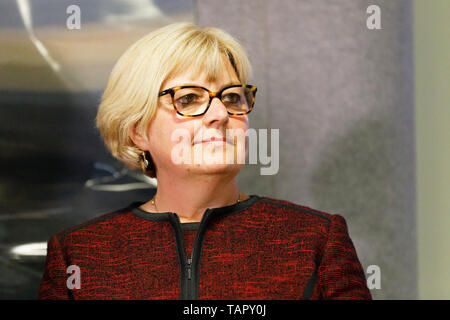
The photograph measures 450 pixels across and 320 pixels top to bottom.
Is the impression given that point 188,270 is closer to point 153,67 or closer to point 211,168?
point 211,168

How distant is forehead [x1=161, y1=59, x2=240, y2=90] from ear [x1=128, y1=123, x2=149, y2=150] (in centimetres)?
17

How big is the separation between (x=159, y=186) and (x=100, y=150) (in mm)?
597

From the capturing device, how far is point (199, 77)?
1.35 metres

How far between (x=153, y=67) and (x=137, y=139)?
22 cm

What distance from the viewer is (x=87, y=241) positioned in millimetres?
1442

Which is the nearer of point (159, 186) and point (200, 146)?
point (200, 146)

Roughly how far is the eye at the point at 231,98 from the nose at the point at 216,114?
0.04 meters

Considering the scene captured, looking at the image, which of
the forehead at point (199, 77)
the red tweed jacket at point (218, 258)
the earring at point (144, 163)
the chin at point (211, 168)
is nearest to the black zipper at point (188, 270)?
the red tweed jacket at point (218, 258)

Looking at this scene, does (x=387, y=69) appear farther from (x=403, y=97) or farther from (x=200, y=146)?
(x=200, y=146)

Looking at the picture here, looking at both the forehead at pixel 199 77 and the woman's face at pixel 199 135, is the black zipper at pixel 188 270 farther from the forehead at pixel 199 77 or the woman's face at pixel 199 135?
the forehead at pixel 199 77
